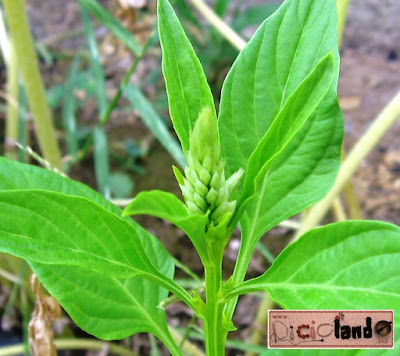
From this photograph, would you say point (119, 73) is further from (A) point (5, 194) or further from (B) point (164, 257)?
(A) point (5, 194)

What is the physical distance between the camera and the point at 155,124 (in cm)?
88

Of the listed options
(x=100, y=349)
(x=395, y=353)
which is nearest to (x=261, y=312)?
(x=100, y=349)

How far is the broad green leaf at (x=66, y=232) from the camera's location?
1.18 feet

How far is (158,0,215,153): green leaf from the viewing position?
40 centimetres

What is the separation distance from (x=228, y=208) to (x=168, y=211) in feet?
0.20

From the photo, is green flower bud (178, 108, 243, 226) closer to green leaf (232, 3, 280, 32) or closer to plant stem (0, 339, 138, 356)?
plant stem (0, 339, 138, 356)

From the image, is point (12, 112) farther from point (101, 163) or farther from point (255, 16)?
point (255, 16)

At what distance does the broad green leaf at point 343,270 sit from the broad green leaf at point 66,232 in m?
0.11

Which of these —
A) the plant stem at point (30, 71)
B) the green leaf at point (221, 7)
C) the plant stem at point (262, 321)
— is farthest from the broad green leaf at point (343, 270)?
the green leaf at point (221, 7)

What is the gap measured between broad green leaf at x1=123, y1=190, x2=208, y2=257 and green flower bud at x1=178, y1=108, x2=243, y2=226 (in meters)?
0.01

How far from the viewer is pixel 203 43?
1.46m

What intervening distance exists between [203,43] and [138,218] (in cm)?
52

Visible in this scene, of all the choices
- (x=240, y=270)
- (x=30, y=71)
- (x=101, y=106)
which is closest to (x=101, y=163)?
(x=101, y=106)

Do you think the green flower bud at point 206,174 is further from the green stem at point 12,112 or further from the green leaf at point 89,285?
the green stem at point 12,112
